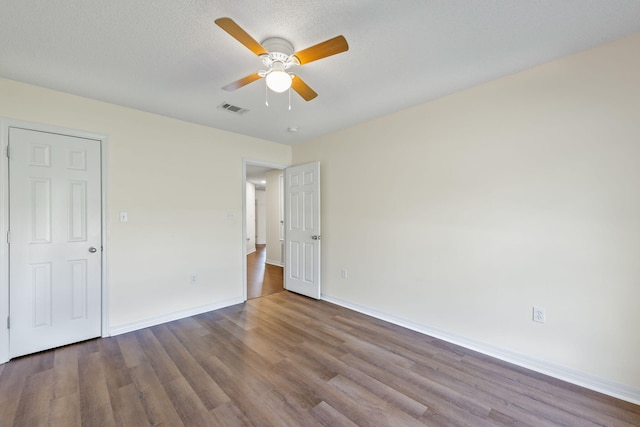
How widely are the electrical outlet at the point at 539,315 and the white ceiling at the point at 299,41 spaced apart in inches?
80.1

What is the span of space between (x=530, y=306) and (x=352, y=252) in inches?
78.2

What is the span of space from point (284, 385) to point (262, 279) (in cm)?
338

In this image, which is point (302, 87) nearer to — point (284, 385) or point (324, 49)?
point (324, 49)

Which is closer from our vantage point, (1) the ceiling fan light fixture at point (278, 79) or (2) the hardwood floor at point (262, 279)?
(1) the ceiling fan light fixture at point (278, 79)

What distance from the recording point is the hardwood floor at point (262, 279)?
447cm

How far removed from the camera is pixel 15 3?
1521 millimetres

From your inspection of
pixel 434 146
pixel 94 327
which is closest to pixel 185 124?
pixel 94 327

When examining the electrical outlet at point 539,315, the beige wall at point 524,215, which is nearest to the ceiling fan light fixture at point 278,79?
the beige wall at point 524,215

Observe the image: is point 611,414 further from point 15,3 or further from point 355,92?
point 15,3

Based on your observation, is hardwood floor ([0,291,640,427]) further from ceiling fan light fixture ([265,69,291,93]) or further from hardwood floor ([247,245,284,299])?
ceiling fan light fixture ([265,69,291,93])

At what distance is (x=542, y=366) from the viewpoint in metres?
2.18

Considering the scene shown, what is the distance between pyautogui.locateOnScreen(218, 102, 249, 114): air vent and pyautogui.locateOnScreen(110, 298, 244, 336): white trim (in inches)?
101

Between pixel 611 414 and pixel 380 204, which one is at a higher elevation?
pixel 380 204

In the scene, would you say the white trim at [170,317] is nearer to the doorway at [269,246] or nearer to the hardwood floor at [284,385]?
the hardwood floor at [284,385]
